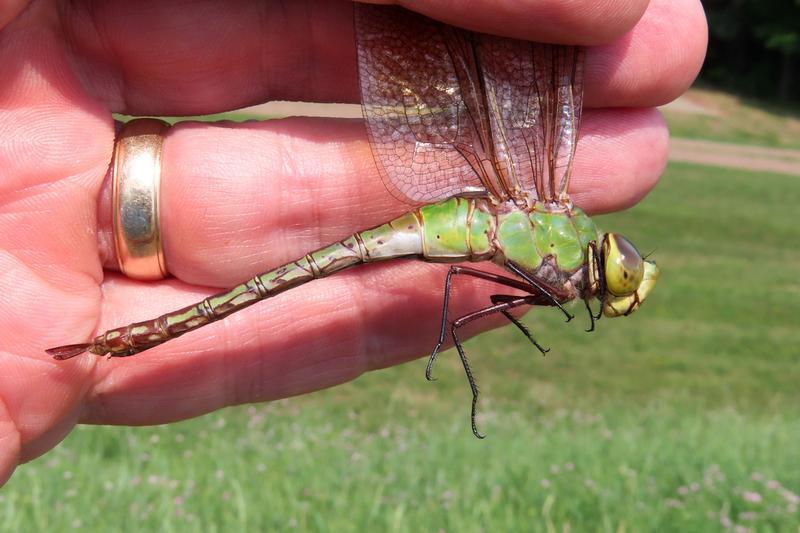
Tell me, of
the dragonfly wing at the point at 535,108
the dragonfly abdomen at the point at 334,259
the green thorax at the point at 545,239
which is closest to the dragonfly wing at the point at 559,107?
the dragonfly wing at the point at 535,108

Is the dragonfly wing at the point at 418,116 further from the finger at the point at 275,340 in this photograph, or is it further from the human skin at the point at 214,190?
the finger at the point at 275,340

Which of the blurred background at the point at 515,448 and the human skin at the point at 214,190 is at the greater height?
the human skin at the point at 214,190

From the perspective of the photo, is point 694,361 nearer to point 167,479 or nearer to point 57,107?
point 167,479

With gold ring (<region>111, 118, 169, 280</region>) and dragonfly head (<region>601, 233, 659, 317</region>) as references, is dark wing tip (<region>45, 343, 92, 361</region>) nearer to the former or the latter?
gold ring (<region>111, 118, 169, 280</region>)

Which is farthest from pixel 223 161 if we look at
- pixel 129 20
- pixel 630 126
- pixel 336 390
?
pixel 336 390

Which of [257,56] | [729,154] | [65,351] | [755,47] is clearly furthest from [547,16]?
[755,47]

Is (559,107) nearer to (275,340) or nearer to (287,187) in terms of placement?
(287,187)

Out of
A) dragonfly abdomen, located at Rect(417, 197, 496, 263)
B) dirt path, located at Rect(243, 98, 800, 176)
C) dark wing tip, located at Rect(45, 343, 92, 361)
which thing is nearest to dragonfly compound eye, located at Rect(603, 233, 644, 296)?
dragonfly abdomen, located at Rect(417, 197, 496, 263)

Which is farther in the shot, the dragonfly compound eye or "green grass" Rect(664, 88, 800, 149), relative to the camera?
"green grass" Rect(664, 88, 800, 149)
